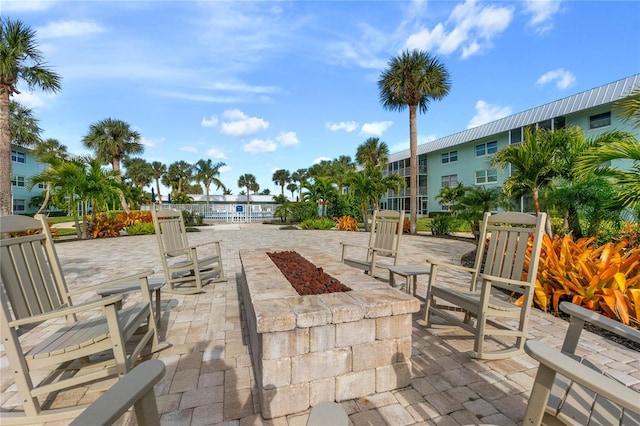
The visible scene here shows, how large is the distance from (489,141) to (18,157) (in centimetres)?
4104

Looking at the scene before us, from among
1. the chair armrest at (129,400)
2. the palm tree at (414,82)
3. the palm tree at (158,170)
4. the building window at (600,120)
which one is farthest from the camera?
the palm tree at (158,170)

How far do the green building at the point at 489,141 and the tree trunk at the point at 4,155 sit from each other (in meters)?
16.3

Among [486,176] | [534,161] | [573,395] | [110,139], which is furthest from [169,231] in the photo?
[110,139]

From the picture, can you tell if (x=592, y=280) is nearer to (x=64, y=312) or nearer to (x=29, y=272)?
(x=64, y=312)

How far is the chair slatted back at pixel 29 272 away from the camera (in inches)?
73.6

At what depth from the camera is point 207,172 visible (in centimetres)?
4747

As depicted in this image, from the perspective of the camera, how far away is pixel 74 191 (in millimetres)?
10617

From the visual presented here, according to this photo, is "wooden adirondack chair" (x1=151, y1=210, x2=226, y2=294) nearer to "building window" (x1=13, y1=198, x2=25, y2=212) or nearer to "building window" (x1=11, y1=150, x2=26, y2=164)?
"building window" (x1=11, y1=150, x2=26, y2=164)

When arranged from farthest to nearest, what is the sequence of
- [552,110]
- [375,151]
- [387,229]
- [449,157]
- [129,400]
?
[375,151] → [449,157] → [552,110] → [387,229] → [129,400]

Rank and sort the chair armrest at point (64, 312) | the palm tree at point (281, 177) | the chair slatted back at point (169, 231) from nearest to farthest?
the chair armrest at point (64, 312)
the chair slatted back at point (169, 231)
the palm tree at point (281, 177)

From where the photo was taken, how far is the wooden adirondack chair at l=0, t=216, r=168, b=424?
1.72 metres

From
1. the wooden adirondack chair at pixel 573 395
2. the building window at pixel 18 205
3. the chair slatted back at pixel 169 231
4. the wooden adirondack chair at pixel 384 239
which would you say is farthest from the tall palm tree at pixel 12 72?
the building window at pixel 18 205

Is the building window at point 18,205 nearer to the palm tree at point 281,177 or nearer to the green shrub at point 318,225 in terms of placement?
the green shrub at point 318,225

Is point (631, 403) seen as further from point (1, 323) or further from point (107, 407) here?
point (1, 323)
